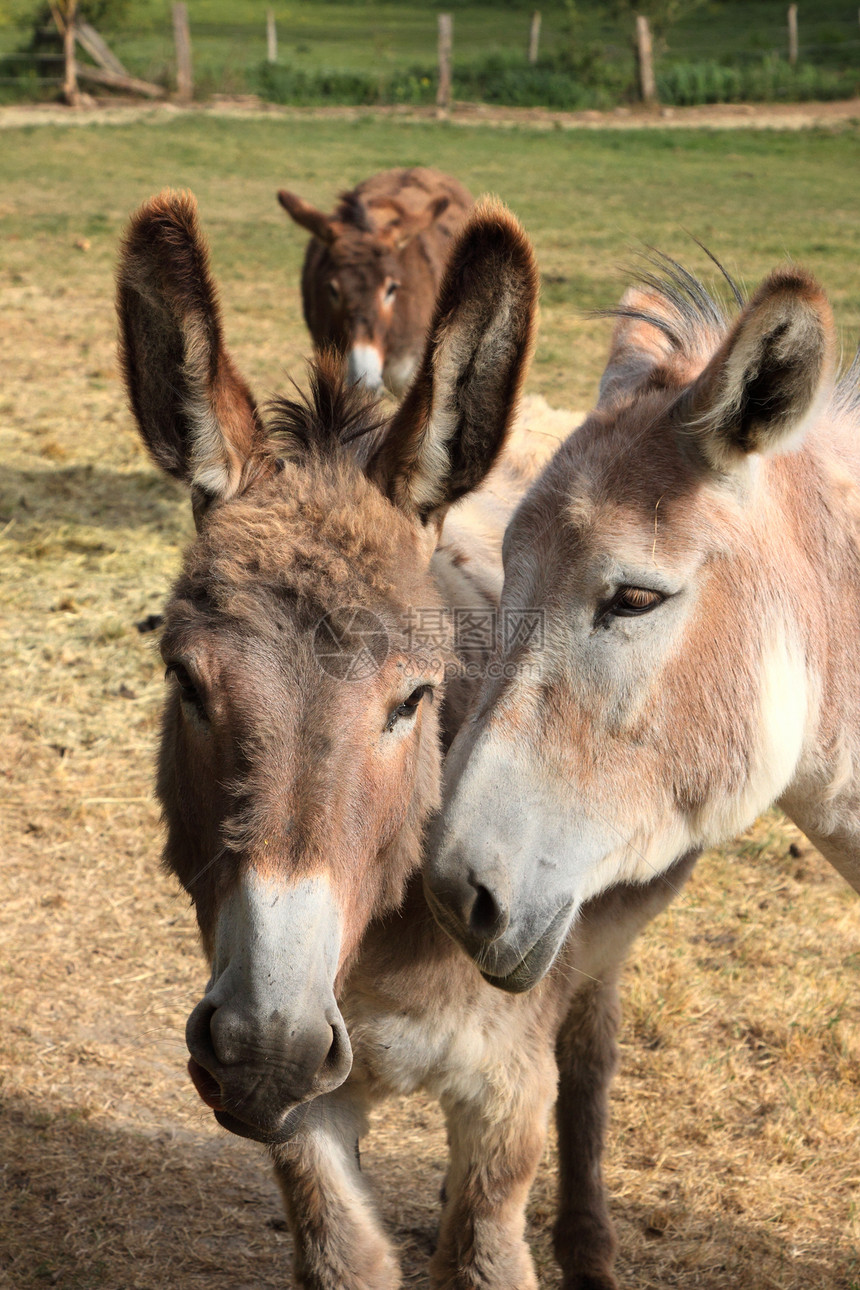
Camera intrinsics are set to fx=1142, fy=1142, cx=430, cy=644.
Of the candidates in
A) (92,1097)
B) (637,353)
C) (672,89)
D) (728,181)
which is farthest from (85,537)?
(672,89)

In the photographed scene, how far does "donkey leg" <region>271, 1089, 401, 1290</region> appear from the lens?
2.50 metres

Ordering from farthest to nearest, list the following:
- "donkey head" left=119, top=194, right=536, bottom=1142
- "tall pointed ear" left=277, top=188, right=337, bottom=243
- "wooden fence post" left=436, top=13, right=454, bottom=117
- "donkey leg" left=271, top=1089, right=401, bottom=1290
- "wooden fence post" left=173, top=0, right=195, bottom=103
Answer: "wooden fence post" left=436, top=13, right=454, bottom=117
"wooden fence post" left=173, top=0, right=195, bottom=103
"tall pointed ear" left=277, top=188, right=337, bottom=243
"donkey leg" left=271, top=1089, right=401, bottom=1290
"donkey head" left=119, top=194, right=536, bottom=1142

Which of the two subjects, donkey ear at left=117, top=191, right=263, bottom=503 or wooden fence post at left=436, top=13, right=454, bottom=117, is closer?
donkey ear at left=117, top=191, right=263, bottom=503

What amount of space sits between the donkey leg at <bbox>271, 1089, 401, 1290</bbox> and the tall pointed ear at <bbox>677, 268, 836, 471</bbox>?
1665 mm

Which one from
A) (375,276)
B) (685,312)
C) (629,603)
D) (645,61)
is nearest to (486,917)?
(629,603)

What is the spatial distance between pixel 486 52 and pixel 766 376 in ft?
120

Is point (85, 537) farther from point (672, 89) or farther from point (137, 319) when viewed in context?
point (672, 89)

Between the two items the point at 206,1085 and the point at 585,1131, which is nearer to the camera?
the point at 206,1085

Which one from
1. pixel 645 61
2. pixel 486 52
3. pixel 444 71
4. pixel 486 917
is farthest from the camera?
pixel 486 52

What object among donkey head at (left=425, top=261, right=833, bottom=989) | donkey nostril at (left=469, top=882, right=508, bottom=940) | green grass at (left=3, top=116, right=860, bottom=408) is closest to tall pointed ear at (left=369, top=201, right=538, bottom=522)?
donkey head at (left=425, top=261, right=833, bottom=989)

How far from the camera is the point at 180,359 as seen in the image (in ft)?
7.77

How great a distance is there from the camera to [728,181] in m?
21.0

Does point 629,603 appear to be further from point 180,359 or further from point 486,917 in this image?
point 180,359

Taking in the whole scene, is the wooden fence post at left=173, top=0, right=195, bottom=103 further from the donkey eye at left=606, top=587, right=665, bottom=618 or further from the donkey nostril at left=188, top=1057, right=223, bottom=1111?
the donkey nostril at left=188, top=1057, right=223, bottom=1111
